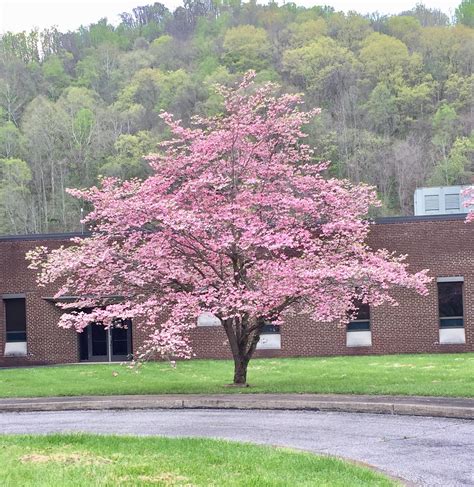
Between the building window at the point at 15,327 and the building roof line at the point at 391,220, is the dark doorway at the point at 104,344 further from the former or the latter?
the building roof line at the point at 391,220

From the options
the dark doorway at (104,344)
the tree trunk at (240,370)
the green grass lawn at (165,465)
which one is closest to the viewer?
the green grass lawn at (165,465)

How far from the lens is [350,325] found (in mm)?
35094

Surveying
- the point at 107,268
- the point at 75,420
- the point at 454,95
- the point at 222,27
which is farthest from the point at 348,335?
the point at 222,27

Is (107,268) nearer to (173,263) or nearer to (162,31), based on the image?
(173,263)

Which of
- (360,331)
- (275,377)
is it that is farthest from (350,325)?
(275,377)

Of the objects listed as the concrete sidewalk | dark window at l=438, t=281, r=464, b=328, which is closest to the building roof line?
dark window at l=438, t=281, r=464, b=328

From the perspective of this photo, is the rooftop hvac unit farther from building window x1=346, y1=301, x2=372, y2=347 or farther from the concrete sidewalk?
the concrete sidewalk

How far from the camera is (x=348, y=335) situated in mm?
35031

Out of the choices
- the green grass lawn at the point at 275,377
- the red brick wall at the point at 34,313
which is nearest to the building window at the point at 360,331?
the green grass lawn at the point at 275,377

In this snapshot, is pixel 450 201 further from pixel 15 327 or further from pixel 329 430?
pixel 329 430

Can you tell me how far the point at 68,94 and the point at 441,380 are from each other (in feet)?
353

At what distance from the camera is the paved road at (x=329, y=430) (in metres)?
11.1

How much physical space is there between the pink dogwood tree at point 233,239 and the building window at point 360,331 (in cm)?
1295

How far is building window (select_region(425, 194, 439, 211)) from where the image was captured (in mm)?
43062
